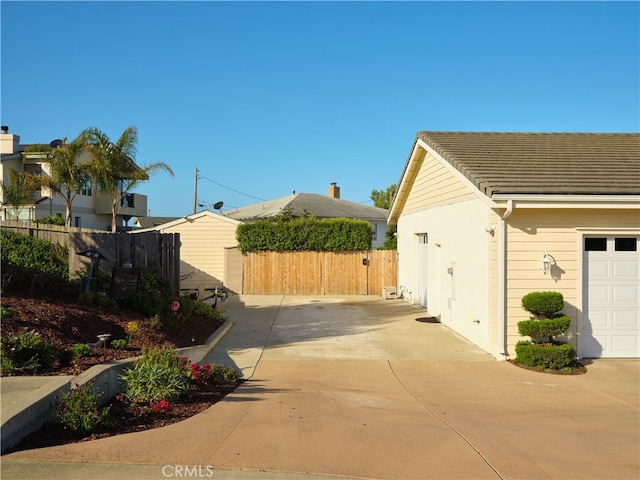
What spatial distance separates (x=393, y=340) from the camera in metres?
12.4

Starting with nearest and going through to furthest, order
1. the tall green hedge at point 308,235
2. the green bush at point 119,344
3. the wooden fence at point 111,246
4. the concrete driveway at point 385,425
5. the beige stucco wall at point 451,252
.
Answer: the concrete driveway at point 385,425, the green bush at point 119,344, the beige stucco wall at point 451,252, the wooden fence at point 111,246, the tall green hedge at point 308,235

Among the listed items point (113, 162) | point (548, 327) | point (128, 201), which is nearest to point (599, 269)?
point (548, 327)

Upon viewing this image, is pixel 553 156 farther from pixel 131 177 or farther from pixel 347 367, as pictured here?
pixel 131 177

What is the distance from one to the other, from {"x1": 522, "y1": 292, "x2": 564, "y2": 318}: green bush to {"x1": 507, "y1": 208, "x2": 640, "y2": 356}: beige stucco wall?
43 centimetres

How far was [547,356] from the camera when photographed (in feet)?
31.5

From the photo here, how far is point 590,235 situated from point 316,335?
20.4 ft

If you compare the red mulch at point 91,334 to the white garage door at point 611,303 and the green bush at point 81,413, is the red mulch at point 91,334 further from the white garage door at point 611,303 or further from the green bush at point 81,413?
the white garage door at point 611,303

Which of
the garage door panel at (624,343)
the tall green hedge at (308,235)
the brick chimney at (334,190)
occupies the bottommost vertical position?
the garage door panel at (624,343)

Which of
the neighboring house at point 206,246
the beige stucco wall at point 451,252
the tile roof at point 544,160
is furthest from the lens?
the neighboring house at point 206,246

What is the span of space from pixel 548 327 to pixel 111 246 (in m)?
9.05

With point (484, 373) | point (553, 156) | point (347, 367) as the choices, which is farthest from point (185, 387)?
point (553, 156)

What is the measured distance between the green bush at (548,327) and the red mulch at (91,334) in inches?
207

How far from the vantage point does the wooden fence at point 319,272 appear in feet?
75.0

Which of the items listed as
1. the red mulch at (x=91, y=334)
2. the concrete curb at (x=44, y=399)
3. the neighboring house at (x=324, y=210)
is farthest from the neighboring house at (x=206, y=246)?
the concrete curb at (x=44, y=399)
